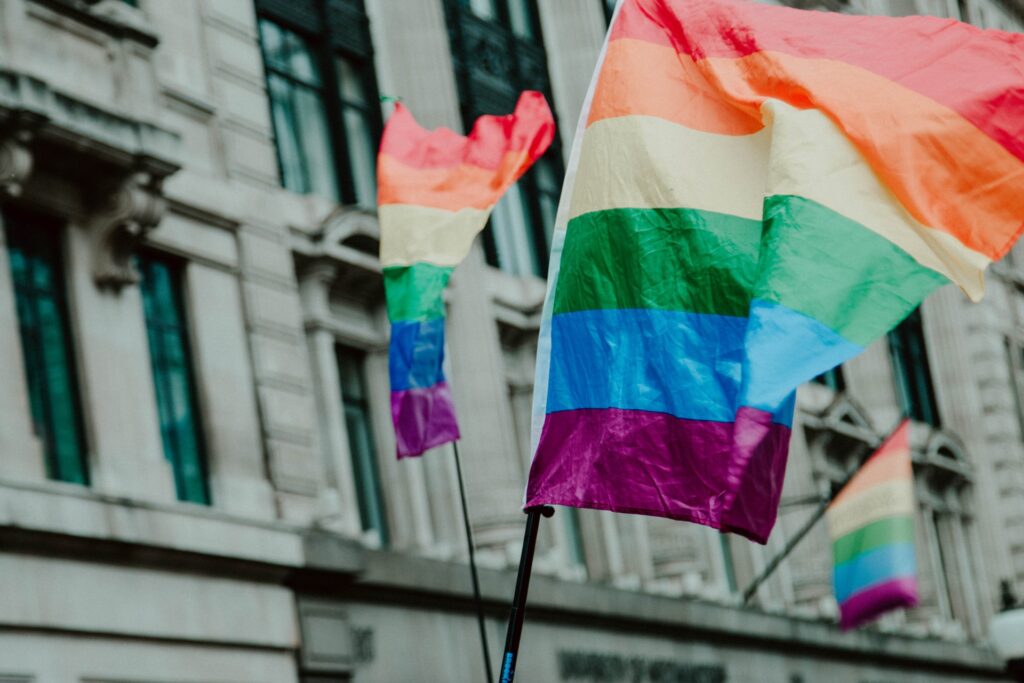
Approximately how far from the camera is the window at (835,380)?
3303 centimetres

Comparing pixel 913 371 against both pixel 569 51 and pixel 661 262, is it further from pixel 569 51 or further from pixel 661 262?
pixel 661 262

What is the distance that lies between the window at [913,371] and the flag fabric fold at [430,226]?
22.9m

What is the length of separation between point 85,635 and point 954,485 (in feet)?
80.8

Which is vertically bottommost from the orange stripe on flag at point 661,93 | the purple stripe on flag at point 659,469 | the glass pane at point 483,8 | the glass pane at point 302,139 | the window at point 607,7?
the purple stripe on flag at point 659,469

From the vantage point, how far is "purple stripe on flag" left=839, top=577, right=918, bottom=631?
78.1 feet

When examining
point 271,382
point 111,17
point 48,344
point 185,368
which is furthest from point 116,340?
point 111,17

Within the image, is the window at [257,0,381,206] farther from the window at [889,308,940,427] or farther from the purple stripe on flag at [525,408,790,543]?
the window at [889,308,940,427]

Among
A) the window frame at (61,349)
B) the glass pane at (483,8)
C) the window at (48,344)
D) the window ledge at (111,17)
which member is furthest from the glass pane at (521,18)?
the window at (48,344)

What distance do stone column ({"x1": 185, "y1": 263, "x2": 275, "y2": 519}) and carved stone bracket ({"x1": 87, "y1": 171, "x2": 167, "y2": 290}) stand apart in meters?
1.29

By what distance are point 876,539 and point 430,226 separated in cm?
1298

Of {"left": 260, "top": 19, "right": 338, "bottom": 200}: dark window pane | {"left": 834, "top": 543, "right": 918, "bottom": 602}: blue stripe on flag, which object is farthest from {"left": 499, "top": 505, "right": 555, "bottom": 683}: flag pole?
{"left": 834, "top": 543, "right": 918, "bottom": 602}: blue stripe on flag

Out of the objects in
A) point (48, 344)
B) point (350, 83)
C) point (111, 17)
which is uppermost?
point (350, 83)

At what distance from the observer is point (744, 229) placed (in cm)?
768

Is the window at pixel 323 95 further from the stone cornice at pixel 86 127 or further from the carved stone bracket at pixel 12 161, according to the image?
the carved stone bracket at pixel 12 161
